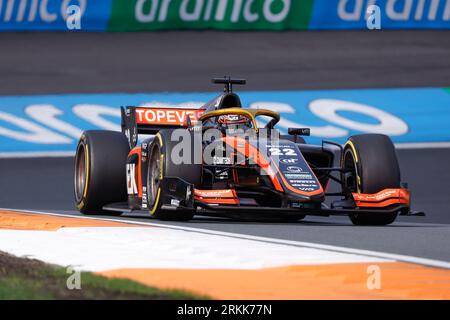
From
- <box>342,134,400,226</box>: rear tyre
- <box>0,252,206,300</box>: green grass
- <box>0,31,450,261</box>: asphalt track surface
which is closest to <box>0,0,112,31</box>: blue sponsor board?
<box>0,31,450,261</box>: asphalt track surface

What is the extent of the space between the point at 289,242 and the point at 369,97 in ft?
36.4

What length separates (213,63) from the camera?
20.3 meters

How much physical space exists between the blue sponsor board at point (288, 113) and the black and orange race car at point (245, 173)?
5.48 meters

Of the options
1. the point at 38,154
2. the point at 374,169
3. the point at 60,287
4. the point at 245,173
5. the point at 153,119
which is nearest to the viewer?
the point at 60,287

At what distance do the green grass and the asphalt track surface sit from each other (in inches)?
396

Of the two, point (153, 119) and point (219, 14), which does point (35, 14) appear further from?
point (153, 119)

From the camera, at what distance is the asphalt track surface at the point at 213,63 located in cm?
1895

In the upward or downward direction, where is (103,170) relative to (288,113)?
downward

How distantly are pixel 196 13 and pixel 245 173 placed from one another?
35.2ft

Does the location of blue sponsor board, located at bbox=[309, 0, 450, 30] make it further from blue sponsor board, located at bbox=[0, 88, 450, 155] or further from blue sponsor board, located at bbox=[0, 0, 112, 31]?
blue sponsor board, located at bbox=[0, 0, 112, 31]

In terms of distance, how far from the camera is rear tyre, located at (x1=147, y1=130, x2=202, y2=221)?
35.3 feet

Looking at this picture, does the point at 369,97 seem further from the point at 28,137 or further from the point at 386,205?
the point at 386,205

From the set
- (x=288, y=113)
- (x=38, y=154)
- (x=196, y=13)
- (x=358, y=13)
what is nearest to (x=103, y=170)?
(x=38, y=154)

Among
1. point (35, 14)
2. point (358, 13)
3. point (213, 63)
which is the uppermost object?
point (358, 13)
